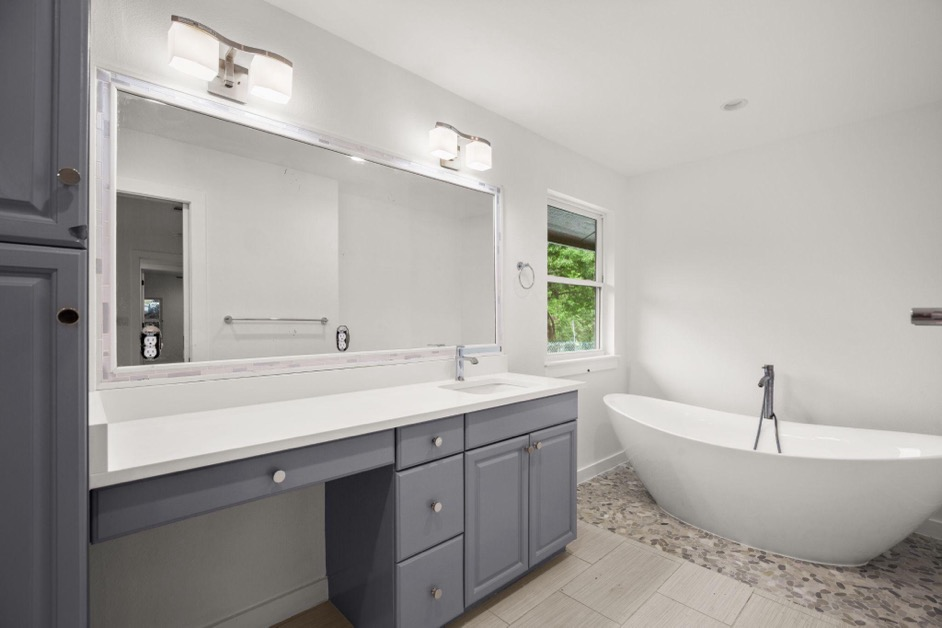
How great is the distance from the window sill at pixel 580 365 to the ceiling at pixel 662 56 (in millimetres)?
1584

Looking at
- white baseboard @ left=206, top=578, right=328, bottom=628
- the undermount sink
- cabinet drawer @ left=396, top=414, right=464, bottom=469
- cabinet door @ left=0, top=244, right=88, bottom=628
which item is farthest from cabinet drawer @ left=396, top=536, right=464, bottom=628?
cabinet door @ left=0, top=244, right=88, bottom=628

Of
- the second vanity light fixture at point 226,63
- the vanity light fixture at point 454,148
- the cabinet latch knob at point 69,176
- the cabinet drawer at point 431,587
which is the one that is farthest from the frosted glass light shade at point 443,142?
the cabinet drawer at point 431,587

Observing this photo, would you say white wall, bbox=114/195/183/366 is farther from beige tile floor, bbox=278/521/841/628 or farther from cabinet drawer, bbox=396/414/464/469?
beige tile floor, bbox=278/521/841/628

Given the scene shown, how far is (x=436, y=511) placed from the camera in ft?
5.08

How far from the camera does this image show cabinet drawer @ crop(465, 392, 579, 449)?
5.60 feet

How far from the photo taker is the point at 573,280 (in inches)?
132

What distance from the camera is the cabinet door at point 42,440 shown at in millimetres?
771

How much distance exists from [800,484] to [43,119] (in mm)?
2930

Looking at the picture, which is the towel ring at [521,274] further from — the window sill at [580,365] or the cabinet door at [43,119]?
the cabinet door at [43,119]

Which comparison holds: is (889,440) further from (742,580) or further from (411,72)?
(411,72)

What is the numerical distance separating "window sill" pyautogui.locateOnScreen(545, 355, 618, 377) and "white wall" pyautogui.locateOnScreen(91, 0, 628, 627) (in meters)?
0.14

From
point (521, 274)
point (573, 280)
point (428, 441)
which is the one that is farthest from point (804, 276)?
point (428, 441)

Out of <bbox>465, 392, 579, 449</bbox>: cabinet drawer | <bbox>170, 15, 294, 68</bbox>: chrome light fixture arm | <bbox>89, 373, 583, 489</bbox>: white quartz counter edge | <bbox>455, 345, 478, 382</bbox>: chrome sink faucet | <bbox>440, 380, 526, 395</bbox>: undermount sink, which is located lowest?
<bbox>465, 392, 579, 449</bbox>: cabinet drawer

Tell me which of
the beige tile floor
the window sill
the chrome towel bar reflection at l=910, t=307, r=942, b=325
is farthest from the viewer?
the window sill
